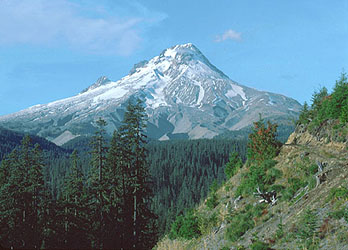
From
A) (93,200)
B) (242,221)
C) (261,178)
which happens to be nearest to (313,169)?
(261,178)

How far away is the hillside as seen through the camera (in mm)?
11809

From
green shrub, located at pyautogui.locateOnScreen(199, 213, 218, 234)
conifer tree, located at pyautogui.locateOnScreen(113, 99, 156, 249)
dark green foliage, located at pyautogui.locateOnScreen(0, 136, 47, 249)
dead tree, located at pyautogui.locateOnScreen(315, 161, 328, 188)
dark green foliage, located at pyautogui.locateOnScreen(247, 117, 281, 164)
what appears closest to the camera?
dead tree, located at pyautogui.locateOnScreen(315, 161, 328, 188)

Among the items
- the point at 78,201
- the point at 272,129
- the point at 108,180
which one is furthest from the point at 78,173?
the point at 272,129

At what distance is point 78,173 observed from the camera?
113ft

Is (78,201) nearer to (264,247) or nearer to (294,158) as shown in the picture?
(294,158)

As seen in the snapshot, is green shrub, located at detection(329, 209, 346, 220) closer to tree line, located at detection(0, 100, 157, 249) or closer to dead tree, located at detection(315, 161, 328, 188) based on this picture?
dead tree, located at detection(315, 161, 328, 188)

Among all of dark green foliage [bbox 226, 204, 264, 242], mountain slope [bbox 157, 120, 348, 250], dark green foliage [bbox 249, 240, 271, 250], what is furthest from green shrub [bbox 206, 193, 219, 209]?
dark green foliage [bbox 249, 240, 271, 250]

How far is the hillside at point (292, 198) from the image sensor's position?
11.8 m

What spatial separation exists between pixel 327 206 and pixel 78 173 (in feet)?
88.2

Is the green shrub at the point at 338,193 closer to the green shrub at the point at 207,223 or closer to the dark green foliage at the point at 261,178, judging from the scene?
the dark green foliage at the point at 261,178

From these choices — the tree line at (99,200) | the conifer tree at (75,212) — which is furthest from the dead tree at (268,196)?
the conifer tree at (75,212)

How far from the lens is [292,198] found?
49.9 feet

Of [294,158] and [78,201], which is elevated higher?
[294,158]

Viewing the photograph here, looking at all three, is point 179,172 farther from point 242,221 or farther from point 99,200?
point 242,221
